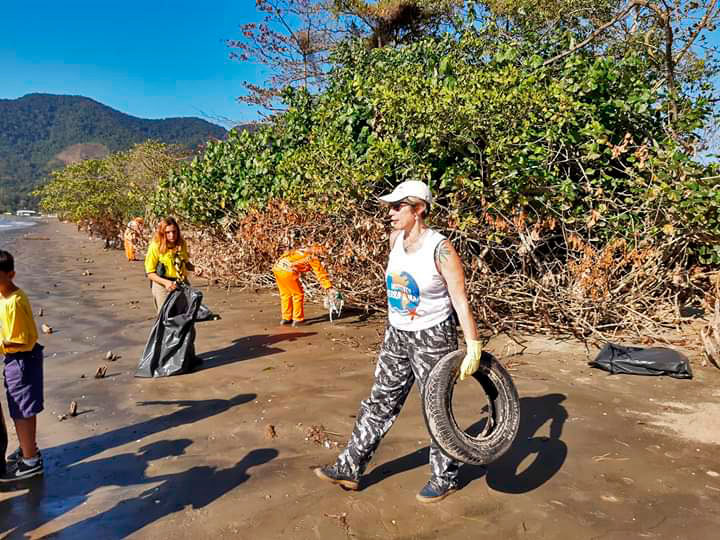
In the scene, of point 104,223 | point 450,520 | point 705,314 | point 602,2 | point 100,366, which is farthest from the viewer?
point 104,223

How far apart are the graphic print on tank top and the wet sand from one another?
1.13m

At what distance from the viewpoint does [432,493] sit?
125 inches

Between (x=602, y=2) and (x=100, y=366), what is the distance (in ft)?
→ 43.1

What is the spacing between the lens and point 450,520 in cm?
304

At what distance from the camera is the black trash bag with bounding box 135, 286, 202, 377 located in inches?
226

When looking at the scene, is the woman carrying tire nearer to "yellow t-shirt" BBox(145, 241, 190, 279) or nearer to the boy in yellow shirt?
the boy in yellow shirt

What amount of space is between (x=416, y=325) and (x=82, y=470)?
2.51 meters

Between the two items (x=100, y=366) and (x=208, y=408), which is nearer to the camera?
(x=208, y=408)

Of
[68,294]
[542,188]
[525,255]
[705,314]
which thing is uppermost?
[542,188]

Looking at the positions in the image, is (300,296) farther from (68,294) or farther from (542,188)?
(68,294)

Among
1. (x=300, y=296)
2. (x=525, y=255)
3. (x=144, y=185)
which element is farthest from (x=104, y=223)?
(x=525, y=255)

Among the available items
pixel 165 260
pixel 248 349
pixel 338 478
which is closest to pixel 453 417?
pixel 338 478

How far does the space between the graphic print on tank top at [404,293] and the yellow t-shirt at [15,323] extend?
230 cm

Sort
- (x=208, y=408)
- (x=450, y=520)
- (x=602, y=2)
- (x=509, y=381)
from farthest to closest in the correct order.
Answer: (x=602, y=2) → (x=208, y=408) → (x=509, y=381) → (x=450, y=520)
